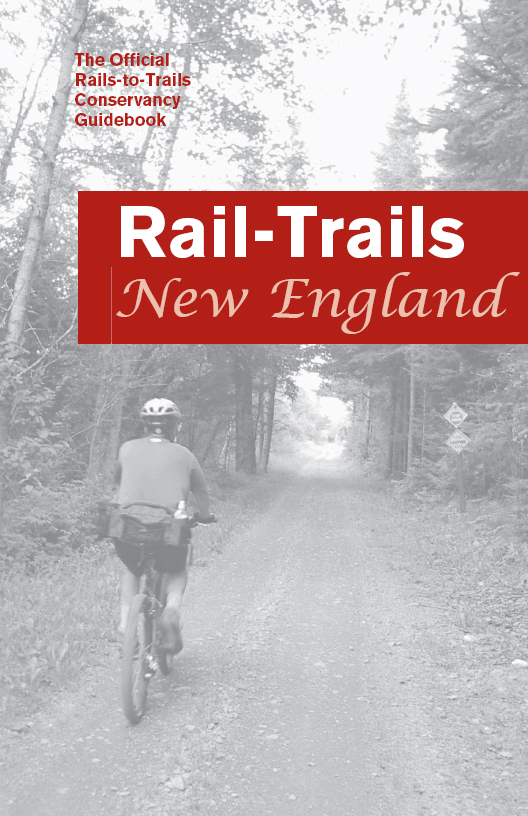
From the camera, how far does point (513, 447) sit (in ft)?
57.5

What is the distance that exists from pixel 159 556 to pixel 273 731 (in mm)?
1582

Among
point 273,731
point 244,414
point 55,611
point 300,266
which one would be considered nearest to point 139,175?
point 55,611

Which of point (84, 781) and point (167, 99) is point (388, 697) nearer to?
point (84, 781)

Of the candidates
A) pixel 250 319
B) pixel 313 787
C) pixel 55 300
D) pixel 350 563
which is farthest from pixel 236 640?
pixel 250 319

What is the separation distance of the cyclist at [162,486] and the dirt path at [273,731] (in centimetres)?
78

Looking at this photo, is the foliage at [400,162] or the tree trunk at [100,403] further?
the foliage at [400,162]

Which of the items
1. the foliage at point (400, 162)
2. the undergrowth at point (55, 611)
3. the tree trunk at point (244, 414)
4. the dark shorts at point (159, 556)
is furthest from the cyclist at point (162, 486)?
the foliage at point (400, 162)

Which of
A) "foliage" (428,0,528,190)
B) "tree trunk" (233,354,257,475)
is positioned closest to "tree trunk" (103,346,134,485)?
"foliage" (428,0,528,190)

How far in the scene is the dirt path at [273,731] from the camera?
4.35 metres

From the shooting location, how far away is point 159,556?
5.66 m

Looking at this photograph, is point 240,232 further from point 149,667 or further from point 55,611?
point 149,667

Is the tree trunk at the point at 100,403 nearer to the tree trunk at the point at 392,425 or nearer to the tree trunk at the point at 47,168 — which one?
the tree trunk at the point at 47,168

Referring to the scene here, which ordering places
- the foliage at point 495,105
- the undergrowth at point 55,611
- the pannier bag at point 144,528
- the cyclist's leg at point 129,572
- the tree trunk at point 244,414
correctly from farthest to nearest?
the tree trunk at point 244,414, the foliage at point 495,105, the undergrowth at point 55,611, the cyclist's leg at point 129,572, the pannier bag at point 144,528

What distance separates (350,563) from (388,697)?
6767 mm
